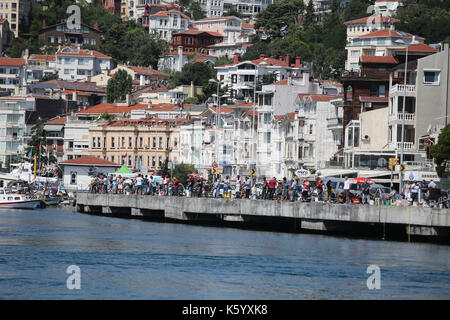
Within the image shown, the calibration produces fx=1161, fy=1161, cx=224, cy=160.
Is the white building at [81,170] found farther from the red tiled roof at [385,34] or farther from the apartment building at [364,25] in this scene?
the apartment building at [364,25]

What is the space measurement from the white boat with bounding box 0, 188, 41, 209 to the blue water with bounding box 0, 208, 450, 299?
39.0m

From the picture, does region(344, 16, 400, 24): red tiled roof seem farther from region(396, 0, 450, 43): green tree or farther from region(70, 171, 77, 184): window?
region(70, 171, 77, 184): window

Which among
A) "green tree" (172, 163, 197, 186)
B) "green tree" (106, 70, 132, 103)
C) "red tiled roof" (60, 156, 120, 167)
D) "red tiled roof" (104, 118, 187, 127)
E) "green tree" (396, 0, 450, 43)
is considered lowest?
"green tree" (172, 163, 197, 186)

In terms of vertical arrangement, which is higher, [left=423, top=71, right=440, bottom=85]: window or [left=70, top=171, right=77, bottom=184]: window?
[left=423, top=71, right=440, bottom=85]: window

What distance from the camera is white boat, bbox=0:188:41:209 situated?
10906 centimetres

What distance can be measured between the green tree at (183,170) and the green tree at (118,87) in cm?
6265

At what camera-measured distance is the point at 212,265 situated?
51031 millimetres

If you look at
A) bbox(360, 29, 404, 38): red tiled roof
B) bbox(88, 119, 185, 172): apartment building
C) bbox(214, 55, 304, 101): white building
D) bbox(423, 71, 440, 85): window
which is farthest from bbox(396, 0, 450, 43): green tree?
bbox(423, 71, 440, 85): window

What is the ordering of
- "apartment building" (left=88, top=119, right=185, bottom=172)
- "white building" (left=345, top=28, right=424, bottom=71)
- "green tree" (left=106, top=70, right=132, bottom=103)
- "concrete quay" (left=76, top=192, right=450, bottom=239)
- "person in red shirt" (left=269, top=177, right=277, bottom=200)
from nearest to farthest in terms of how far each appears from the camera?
"concrete quay" (left=76, top=192, right=450, bottom=239) < "person in red shirt" (left=269, top=177, right=277, bottom=200) < "apartment building" (left=88, top=119, right=185, bottom=172) < "white building" (left=345, top=28, right=424, bottom=71) < "green tree" (left=106, top=70, right=132, bottom=103)

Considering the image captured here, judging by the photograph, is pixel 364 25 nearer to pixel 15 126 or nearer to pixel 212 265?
pixel 15 126

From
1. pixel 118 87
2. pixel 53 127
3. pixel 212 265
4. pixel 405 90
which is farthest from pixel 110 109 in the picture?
pixel 212 265

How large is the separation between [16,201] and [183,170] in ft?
91.4

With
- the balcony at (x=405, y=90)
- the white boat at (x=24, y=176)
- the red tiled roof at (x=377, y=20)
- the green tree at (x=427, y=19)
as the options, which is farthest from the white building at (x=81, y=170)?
the red tiled roof at (x=377, y=20)

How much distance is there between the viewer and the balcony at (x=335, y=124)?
4158 inches
